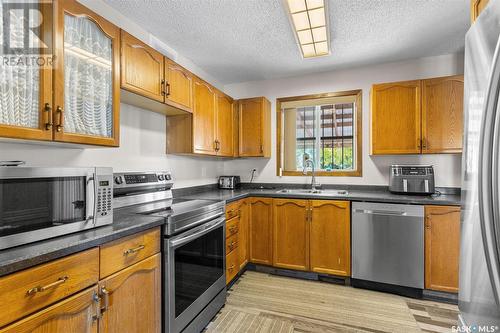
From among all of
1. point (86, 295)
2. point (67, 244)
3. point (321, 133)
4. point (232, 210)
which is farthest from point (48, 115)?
point (321, 133)

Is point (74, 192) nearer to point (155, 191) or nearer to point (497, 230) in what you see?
point (155, 191)

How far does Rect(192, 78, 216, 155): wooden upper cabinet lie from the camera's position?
248 centimetres

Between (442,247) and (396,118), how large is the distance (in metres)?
1.38

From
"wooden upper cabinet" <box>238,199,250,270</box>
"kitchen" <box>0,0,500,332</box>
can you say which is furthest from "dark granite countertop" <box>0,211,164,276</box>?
"wooden upper cabinet" <box>238,199,250,270</box>

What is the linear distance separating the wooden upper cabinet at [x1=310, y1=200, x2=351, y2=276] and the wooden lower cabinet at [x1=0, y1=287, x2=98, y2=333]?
7.00ft

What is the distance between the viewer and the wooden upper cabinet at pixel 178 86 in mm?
2062

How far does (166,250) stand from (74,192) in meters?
0.62

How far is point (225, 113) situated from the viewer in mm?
3100

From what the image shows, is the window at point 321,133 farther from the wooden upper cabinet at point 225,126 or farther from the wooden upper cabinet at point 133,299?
the wooden upper cabinet at point 133,299

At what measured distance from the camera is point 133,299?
1.31m

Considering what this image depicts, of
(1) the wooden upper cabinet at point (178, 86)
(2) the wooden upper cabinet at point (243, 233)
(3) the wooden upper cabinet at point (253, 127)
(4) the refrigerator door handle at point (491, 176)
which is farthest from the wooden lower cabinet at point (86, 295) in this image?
(3) the wooden upper cabinet at point (253, 127)

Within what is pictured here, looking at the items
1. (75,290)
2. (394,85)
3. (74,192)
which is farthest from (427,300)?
(74,192)

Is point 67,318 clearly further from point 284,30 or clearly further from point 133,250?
point 284,30

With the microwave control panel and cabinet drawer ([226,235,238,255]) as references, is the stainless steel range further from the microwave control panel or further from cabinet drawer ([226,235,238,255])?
the microwave control panel
